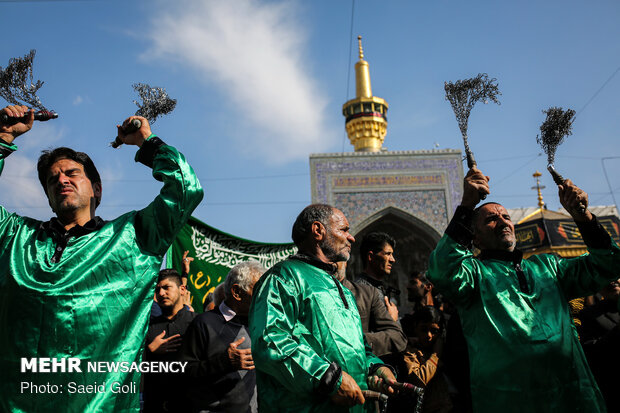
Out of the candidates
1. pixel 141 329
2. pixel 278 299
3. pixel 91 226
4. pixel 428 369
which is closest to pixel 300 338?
pixel 278 299

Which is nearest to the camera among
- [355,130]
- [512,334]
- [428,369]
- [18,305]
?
[18,305]

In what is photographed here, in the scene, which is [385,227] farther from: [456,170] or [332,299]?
[332,299]

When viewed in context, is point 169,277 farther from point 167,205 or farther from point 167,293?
point 167,205

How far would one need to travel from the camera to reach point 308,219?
191cm

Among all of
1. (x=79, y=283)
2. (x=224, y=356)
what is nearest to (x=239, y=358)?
(x=224, y=356)

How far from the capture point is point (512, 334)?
1.87 metres

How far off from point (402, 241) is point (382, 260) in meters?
15.7

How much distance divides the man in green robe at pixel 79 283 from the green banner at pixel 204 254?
3687 mm

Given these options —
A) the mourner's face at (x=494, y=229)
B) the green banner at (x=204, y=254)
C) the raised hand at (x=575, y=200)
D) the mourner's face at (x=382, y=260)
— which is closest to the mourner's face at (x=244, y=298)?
the mourner's face at (x=382, y=260)

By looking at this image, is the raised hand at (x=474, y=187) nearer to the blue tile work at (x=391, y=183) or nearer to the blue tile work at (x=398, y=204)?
the blue tile work at (x=391, y=183)

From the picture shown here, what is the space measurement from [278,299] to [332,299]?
19 cm

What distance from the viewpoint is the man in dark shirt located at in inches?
101

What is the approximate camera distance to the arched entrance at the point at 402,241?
1565cm

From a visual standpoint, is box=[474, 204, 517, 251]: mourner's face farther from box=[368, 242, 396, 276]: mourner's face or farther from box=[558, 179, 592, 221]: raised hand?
box=[368, 242, 396, 276]: mourner's face
